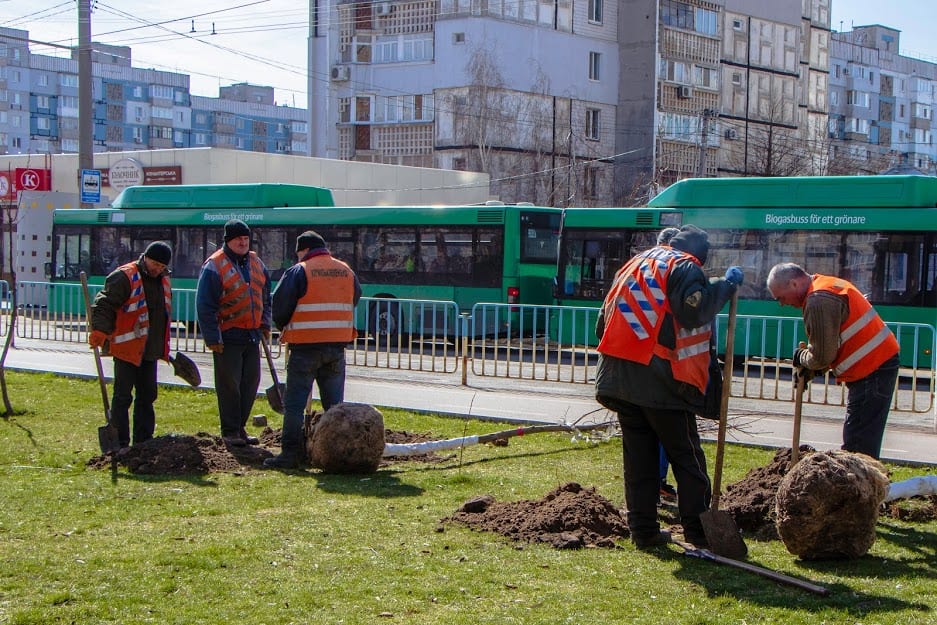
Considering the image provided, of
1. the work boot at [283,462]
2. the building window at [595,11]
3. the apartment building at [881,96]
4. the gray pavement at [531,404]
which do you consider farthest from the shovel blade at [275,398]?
the apartment building at [881,96]

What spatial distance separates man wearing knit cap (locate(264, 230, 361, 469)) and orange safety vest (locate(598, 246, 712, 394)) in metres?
3.08

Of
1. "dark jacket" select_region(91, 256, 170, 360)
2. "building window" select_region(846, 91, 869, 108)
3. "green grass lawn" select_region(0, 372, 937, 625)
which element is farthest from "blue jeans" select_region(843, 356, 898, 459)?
"building window" select_region(846, 91, 869, 108)

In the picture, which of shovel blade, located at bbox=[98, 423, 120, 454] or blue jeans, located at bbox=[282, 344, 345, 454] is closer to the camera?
blue jeans, located at bbox=[282, 344, 345, 454]

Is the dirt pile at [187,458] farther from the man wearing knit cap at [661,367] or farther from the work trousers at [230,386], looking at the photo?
the man wearing knit cap at [661,367]

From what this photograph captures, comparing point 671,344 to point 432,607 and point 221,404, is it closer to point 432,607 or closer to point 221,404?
point 432,607

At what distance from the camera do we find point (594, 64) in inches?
2306

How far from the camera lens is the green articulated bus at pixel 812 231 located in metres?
18.0

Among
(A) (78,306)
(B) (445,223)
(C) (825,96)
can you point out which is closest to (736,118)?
(C) (825,96)

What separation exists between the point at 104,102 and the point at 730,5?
6829cm

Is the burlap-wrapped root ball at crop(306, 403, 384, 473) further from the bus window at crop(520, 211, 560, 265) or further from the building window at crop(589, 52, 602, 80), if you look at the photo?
the building window at crop(589, 52, 602, 80)

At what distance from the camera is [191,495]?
294 inches

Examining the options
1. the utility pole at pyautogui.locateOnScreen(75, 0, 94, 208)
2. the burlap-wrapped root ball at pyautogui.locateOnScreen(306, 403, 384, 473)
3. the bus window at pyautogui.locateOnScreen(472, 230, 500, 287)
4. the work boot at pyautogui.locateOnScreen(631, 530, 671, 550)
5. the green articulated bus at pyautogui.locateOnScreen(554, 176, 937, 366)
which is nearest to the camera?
the work boot at pyautogui.locateOnScreen(631, 530, 671, 550)

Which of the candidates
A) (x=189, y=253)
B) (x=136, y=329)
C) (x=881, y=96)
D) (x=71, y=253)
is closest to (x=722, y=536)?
(x=136, y=329)

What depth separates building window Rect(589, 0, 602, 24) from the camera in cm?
5831
